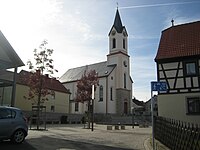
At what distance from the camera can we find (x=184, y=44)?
2338 cm

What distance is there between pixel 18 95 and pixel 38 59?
1652cm

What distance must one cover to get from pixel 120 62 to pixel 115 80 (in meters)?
4.23

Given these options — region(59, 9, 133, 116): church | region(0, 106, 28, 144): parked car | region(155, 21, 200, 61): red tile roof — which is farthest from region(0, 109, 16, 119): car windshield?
region(59, 9, 133, 116): church

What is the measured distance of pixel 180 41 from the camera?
24047mm

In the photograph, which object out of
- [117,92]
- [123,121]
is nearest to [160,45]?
[123,121]

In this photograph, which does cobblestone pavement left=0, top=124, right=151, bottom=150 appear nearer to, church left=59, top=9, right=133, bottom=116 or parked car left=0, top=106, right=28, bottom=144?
parked car left=0, top=106, right=28, bottom=144

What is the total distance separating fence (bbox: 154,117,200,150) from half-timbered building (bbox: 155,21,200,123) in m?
7.50

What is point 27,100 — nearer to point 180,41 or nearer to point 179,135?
point 180,41

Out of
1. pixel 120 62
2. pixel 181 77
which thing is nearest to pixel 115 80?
pixel 120 62

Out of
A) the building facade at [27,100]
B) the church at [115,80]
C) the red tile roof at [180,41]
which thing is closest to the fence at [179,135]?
the red tile roof at [180,41]

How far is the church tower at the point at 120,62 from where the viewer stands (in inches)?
2172

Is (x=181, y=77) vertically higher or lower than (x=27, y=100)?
higher

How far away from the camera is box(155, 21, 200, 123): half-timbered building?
20.8 metres

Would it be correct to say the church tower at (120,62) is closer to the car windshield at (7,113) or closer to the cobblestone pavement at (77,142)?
the cobblestone pavement at (77,142)
